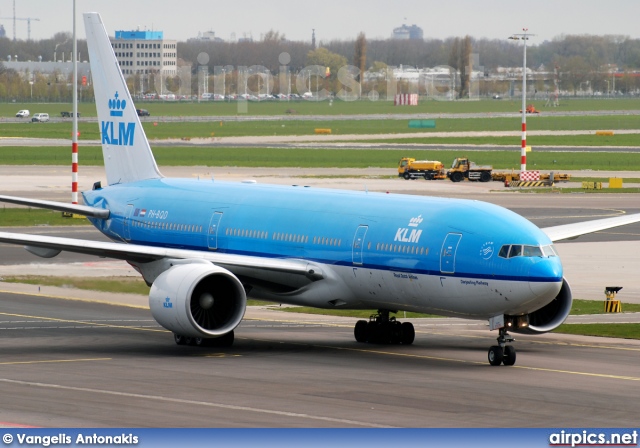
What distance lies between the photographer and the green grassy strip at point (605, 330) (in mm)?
41156

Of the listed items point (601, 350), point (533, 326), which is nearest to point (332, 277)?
point (533, 326)

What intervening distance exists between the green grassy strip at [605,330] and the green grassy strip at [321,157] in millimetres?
76202

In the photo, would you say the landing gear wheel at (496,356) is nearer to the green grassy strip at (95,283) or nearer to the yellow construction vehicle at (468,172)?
the green grassy strip at (95,283)

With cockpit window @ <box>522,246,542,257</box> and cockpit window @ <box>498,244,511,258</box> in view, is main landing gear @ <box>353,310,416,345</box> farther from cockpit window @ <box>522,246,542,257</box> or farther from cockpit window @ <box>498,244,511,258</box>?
cockpit window @ <box>522,246,542,257</box>

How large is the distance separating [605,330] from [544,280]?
994 cm

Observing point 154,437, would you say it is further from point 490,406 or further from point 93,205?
point 93,205

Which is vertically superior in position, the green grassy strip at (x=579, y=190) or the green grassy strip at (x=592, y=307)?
the green grassy strip at (x=579, y=190)

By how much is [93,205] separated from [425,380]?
62.9 feet

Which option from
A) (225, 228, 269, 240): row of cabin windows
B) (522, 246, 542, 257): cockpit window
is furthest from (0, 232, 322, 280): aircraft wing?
(522, 246, 542, 257): cockpit window

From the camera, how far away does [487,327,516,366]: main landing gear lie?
34.3 m

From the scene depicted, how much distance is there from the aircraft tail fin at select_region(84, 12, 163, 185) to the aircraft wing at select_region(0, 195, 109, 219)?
2.35 metres

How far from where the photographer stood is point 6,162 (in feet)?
415

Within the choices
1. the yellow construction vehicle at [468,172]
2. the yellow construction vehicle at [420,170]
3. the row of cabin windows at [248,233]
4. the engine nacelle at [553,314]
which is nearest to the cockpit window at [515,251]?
the engine nacelle at [553,314]

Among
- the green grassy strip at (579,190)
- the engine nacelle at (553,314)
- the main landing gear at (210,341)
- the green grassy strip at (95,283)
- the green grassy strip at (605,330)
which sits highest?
the engine nacelle at (553,314)
